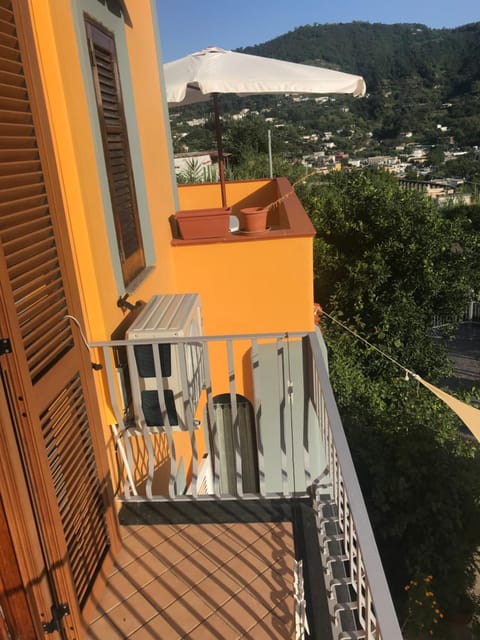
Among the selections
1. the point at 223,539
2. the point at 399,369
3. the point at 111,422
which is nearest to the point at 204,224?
the point at 111,422

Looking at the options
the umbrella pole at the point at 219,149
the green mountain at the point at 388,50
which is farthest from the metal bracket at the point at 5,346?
the green mountain at the point at 388,50

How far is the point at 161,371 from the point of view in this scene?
114 inches

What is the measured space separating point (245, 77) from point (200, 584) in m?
4.68

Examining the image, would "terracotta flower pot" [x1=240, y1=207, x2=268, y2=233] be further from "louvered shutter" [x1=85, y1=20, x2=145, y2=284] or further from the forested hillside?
the forested hillside

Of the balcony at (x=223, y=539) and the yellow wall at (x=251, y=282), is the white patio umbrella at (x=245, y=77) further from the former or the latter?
the balcony at (x=223, y=539)

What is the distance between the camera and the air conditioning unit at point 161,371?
2777 mm

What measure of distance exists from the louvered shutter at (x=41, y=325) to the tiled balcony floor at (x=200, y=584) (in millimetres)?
211

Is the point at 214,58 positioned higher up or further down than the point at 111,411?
higher up

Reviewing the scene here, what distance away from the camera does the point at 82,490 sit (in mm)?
2254

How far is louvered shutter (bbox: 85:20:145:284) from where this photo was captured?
307 cm

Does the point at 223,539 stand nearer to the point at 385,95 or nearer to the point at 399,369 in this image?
the point at 399,369

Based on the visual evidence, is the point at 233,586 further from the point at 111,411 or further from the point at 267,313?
the point at 267,313

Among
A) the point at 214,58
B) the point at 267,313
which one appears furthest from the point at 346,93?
the point at 267,313

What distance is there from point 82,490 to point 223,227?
301 centimetres
